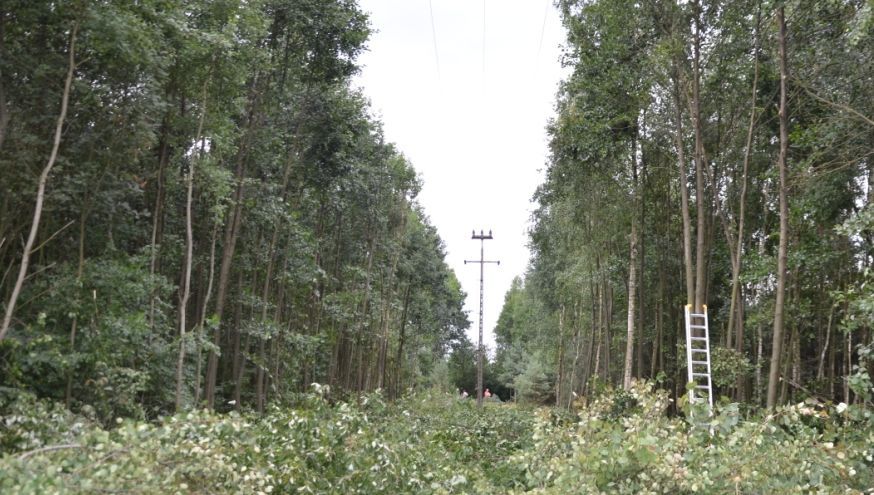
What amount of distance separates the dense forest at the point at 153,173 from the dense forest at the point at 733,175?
614 cm

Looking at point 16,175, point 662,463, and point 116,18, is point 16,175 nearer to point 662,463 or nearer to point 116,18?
point 116,18

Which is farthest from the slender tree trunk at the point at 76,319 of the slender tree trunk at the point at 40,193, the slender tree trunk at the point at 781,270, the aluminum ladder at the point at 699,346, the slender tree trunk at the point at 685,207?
the slender tree trunk at the point at 685,207

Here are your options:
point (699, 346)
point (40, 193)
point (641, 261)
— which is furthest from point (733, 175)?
point (40, 193)

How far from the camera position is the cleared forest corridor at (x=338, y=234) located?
6816 millimetres

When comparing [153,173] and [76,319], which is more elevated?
[153,173]

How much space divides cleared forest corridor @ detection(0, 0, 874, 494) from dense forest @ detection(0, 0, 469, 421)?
0.20 ft

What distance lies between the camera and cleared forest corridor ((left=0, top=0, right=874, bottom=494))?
6.82m

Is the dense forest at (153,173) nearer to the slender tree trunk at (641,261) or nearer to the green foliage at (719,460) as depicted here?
the green foliage at (719,460)

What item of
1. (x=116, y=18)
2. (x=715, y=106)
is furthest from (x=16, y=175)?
(x=715, y=106)

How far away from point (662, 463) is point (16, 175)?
8.98 m

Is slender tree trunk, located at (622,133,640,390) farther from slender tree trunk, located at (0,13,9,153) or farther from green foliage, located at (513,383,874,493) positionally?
slender tree trunk, located at (0,13,9,153)

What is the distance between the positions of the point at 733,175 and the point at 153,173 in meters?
13.2

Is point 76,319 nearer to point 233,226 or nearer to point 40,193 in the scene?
point 40,193

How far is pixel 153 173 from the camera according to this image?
41.9 ft
